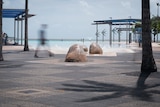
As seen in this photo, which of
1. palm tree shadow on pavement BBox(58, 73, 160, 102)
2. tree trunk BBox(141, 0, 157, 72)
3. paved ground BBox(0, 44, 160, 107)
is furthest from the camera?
tree trunk BBox(141, 0, 157, 72)

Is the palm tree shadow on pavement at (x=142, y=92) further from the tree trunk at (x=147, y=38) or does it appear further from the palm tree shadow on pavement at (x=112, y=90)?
the tree trunk at (x=147, y=38)

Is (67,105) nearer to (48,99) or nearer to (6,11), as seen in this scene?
(48,99)

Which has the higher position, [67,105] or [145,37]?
[145,37]

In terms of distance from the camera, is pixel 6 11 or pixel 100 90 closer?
pixel 100 90

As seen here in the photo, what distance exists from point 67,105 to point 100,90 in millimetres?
2121

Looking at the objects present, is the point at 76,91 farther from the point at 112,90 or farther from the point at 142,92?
the point at 142,92

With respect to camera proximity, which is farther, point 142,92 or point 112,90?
point 112,90

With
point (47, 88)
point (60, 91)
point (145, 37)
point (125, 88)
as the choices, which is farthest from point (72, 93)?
point (145, 37)

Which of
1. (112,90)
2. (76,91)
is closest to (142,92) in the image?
(112,90)

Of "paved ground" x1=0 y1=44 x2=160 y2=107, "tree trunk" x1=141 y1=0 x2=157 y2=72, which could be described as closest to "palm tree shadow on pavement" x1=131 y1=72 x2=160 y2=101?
"paved ground" x1=0 y1=44 x2=160 y2=107

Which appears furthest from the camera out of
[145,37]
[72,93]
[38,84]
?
[145,37]

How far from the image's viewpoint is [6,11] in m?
43.5

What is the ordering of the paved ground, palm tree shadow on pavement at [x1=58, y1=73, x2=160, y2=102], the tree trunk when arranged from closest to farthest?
the paved ground → palm tree shadow on pavement at [x1=58, y1=73, x2=160, y2=102] → the tree trunk

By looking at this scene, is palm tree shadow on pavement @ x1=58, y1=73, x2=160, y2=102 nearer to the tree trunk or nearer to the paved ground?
the paved ground
